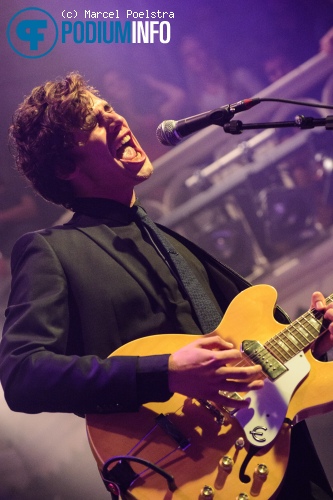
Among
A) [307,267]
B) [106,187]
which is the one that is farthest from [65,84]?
[307,267]

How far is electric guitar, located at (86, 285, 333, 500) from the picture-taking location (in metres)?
1.63

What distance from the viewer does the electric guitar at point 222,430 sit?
163 cm

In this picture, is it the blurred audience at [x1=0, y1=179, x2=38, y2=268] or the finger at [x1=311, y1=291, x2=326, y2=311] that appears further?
the blurred audience at [x1=0, y1=179, x2=38, y2=268]

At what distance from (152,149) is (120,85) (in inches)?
15.8

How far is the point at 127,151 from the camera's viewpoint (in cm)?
245

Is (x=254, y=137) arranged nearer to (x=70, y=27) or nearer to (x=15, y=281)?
(x=70, y=27)

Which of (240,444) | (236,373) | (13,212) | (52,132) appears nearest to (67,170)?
(52,132)

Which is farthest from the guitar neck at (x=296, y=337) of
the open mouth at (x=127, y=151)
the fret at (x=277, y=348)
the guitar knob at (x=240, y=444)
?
the open mouth at (x=127, y=151)

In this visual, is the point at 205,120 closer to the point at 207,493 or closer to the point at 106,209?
the point at 106,209

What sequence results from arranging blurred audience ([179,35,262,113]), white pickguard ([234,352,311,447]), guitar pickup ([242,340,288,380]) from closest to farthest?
1. white pickguard ([234,352,311,447])
2. guitar pickup ([242,340,288,380])
3. blurred audience ([179,35,262,113])

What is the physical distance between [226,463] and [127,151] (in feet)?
4.32

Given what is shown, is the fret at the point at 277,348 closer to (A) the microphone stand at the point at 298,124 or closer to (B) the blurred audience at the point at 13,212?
(A) the microphone stand at the point at 298,124

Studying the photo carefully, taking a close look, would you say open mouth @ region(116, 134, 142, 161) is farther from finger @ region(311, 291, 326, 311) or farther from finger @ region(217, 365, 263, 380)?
finger @ region(217, 365, 263, 380)

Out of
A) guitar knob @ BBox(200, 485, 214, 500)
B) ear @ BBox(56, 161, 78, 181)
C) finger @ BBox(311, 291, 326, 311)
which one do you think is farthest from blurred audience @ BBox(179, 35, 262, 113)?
guitar knob @ BBox(200, 485, 214, 500)
